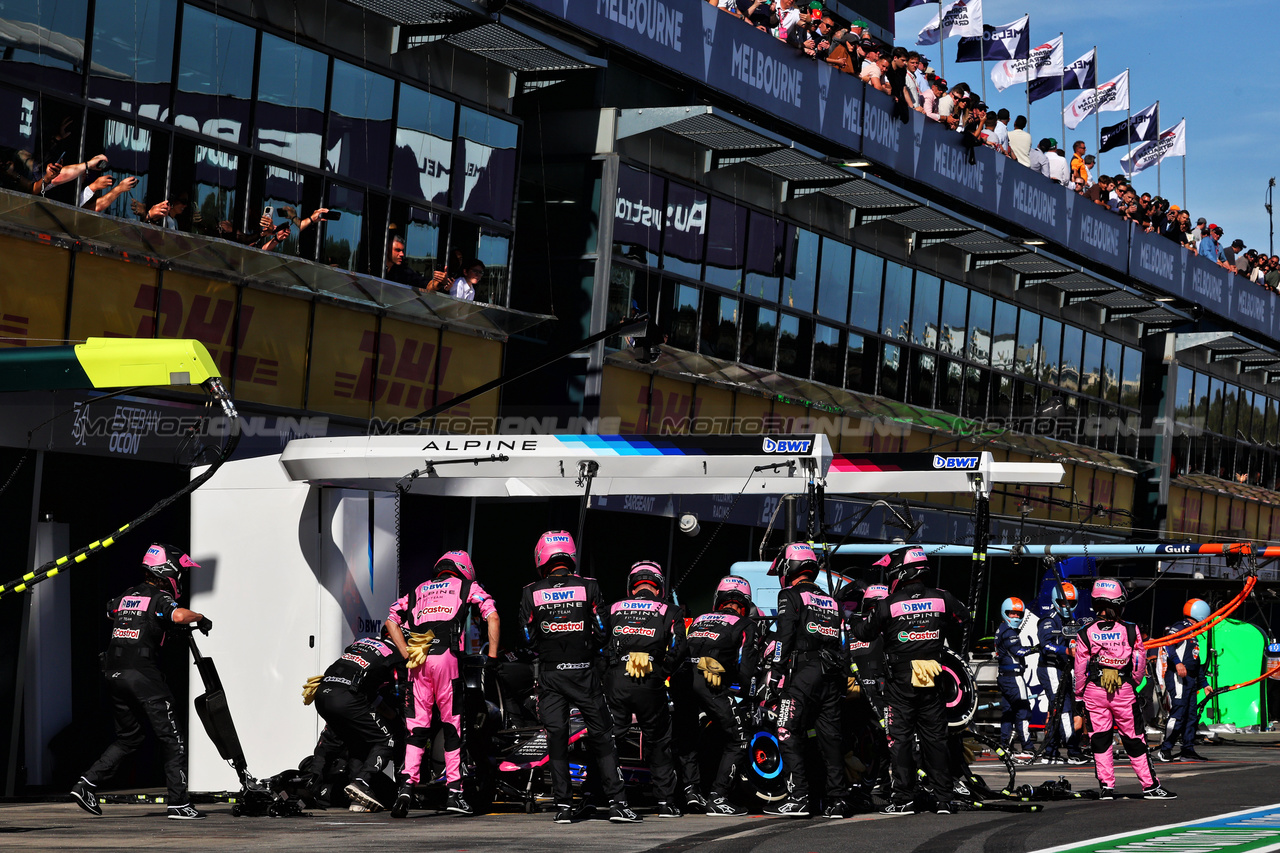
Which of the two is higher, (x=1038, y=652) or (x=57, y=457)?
(x=57, y=457)

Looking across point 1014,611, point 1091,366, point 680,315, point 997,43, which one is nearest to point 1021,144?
point 997,43

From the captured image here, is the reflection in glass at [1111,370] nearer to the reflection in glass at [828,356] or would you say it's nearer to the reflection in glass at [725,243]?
the reflection in glass at [828,356]

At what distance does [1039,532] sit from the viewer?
3409 centimetres

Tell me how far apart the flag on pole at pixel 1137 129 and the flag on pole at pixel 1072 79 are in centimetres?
217

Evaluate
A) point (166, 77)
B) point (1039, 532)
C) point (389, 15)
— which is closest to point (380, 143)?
point (389, 15)

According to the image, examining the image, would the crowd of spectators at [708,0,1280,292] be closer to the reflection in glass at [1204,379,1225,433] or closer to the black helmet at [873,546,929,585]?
the reflection in glass at [1204,379,1225,433]

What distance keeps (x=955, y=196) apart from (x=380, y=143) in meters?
13.8

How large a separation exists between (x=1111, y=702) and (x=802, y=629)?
330 centimetres

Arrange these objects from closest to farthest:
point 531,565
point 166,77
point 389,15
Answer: point 166,77, point 389,15, point 531,565

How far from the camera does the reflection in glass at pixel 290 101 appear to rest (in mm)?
17109

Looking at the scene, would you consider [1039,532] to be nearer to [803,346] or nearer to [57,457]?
[803,346]

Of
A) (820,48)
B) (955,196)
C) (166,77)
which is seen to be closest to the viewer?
(166,77)

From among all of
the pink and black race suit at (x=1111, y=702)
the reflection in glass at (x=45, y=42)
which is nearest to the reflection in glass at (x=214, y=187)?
the reflection in glass at (x=45, y=42)

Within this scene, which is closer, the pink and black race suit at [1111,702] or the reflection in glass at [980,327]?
the pink and black race suit at [1111,702]
